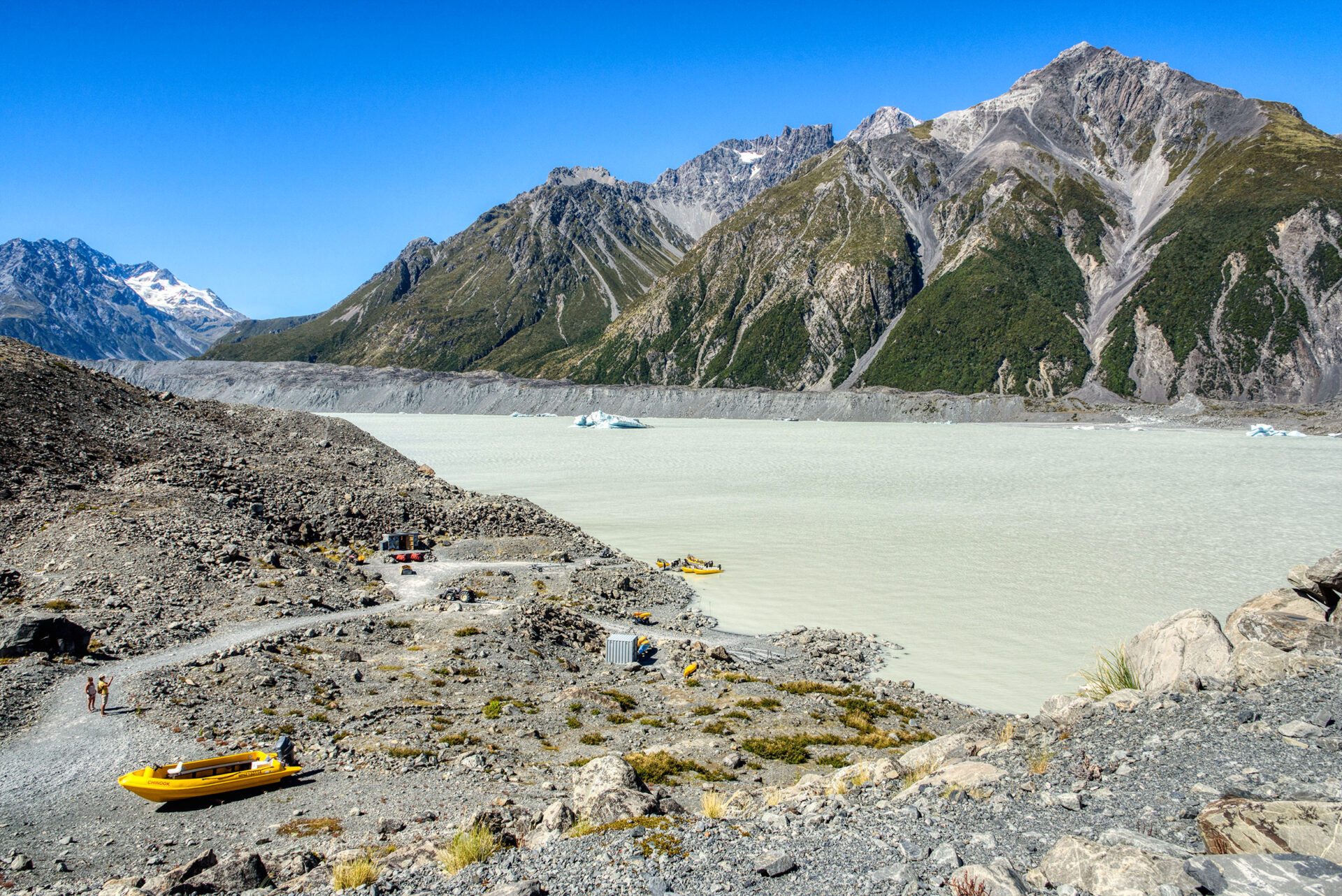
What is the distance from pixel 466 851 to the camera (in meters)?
8.40

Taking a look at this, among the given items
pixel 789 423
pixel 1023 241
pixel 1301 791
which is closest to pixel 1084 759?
pixel 1301 791

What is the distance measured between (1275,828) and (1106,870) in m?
1.63

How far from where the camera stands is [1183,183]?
183000mm

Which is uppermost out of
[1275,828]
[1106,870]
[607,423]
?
[1275,828]

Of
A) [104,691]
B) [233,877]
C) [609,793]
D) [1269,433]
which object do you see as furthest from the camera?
[1269,433]

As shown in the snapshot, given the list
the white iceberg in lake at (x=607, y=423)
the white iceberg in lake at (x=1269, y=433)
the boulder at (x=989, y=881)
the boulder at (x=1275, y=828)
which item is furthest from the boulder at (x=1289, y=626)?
the white iceberg in lake at (x=1269, y=433)

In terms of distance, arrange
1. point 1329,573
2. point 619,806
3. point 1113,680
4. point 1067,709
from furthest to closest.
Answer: point 1113,680, point 1329,573, point 1067,709, point 619,806

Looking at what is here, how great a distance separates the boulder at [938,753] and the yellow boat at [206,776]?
1039 cm

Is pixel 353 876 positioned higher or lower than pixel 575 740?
higher

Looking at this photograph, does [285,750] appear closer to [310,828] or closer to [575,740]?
[310,828]

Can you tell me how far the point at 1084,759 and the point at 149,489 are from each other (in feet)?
110

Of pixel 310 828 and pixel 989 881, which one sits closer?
pixel 989 881

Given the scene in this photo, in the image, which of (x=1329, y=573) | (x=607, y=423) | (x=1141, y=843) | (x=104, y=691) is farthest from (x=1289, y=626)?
(x=607, y=423)

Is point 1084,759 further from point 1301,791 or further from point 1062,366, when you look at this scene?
point 1062,366
